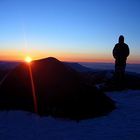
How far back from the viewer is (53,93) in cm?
1234

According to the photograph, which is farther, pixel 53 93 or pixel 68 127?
pixel 53 93

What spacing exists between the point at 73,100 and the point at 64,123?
5.62 feet

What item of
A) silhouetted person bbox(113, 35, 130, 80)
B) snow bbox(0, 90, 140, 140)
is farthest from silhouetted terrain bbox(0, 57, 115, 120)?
silhouetted person bbox(113, 35, 130, 80)

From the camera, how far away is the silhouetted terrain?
11.9 m

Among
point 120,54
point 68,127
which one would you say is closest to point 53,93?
point 68,127

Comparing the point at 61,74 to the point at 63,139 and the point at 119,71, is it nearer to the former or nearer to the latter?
the point at 63,139

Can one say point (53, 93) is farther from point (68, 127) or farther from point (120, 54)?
point (120, 54)

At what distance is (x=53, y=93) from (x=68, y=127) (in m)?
2.41

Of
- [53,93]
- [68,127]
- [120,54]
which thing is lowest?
[68,127]

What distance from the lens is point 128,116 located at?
11.7 m

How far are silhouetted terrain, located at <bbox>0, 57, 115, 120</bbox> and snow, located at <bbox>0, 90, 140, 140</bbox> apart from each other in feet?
1.96

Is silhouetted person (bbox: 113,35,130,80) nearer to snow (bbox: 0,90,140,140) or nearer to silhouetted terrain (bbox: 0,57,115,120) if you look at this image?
silhouetted terrain (bbox: 0,57,115,120)

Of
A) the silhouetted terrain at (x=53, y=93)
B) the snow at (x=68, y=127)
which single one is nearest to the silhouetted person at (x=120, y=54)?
the silhouetted terrain at (x=53, y=93)

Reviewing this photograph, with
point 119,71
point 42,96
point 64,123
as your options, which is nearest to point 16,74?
point 42,96
